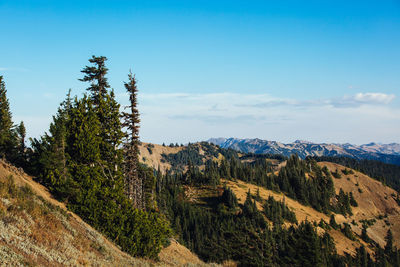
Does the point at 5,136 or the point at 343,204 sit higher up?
the point at 5,136

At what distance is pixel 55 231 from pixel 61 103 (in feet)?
85.1

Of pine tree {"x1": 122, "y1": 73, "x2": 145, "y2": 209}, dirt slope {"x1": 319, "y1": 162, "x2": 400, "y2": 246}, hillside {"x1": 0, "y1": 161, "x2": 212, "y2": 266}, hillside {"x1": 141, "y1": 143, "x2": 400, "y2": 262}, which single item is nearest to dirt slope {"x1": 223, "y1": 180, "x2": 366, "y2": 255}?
hillside {"x1": 141, "y1": 143, "x2": 400, "y2": 262}

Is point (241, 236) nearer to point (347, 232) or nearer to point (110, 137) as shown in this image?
point (110, 137)

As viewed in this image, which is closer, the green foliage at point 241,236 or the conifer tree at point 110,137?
the conifer tree at point 110,137

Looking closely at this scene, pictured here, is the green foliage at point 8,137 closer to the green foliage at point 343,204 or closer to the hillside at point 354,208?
the hillside at point 354,208

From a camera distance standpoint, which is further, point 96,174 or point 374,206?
point 374,206

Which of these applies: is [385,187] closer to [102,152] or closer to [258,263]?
[258,263]

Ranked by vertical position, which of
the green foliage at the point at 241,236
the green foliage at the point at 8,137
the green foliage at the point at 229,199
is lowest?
the green foliage at the point at 241,236

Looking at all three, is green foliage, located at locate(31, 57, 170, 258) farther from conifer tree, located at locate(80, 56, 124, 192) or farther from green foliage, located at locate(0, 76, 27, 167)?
green foliage, located at locate(0, 76, 27, 167)

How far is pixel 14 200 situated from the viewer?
16.5 m

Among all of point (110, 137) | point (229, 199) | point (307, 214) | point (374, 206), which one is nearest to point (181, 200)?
point (229, 199)

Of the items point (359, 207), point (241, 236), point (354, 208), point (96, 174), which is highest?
point (96, 174)

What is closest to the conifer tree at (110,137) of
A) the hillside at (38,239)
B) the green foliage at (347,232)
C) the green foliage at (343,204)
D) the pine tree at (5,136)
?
the hillside at (38,239)

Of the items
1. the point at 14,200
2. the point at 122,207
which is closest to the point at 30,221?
the point at 14,200
